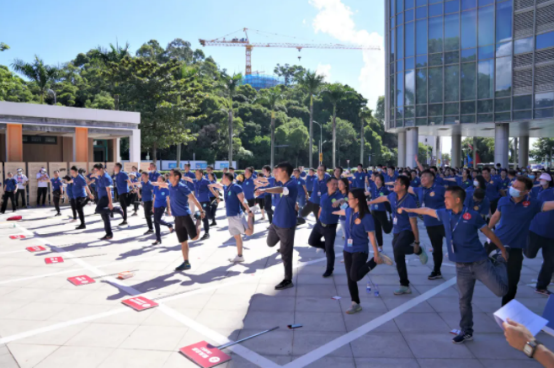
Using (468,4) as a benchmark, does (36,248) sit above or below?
below

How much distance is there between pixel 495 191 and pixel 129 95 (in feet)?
93.2

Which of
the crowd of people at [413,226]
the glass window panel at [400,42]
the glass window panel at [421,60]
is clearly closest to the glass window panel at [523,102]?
the glass window panel at [421,60]

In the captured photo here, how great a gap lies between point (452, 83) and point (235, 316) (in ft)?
91.0

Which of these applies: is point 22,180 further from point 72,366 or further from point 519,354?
point 519,354

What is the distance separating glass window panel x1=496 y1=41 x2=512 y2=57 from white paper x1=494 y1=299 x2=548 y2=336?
2886 cm

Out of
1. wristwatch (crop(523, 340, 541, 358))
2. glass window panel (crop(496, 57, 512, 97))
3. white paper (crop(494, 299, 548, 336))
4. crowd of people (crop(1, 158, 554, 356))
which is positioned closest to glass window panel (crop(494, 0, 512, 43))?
glass window panel (crop(496, 57, 512, 97))

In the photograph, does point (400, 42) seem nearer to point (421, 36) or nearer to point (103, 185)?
point (421, 36)

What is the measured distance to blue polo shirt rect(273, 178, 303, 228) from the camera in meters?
7.00

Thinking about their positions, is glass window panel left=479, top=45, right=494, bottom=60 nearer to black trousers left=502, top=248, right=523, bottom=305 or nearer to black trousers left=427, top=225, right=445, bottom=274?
black trousers left=427, top=225, right=445, bottom=274

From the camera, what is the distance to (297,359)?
458 centimetres

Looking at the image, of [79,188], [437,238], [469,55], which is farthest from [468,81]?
[79,188]

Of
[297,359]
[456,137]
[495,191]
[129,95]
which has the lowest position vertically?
[297,359]

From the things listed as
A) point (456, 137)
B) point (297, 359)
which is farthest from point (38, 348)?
point (456, 137)

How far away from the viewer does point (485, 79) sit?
27547 mm
